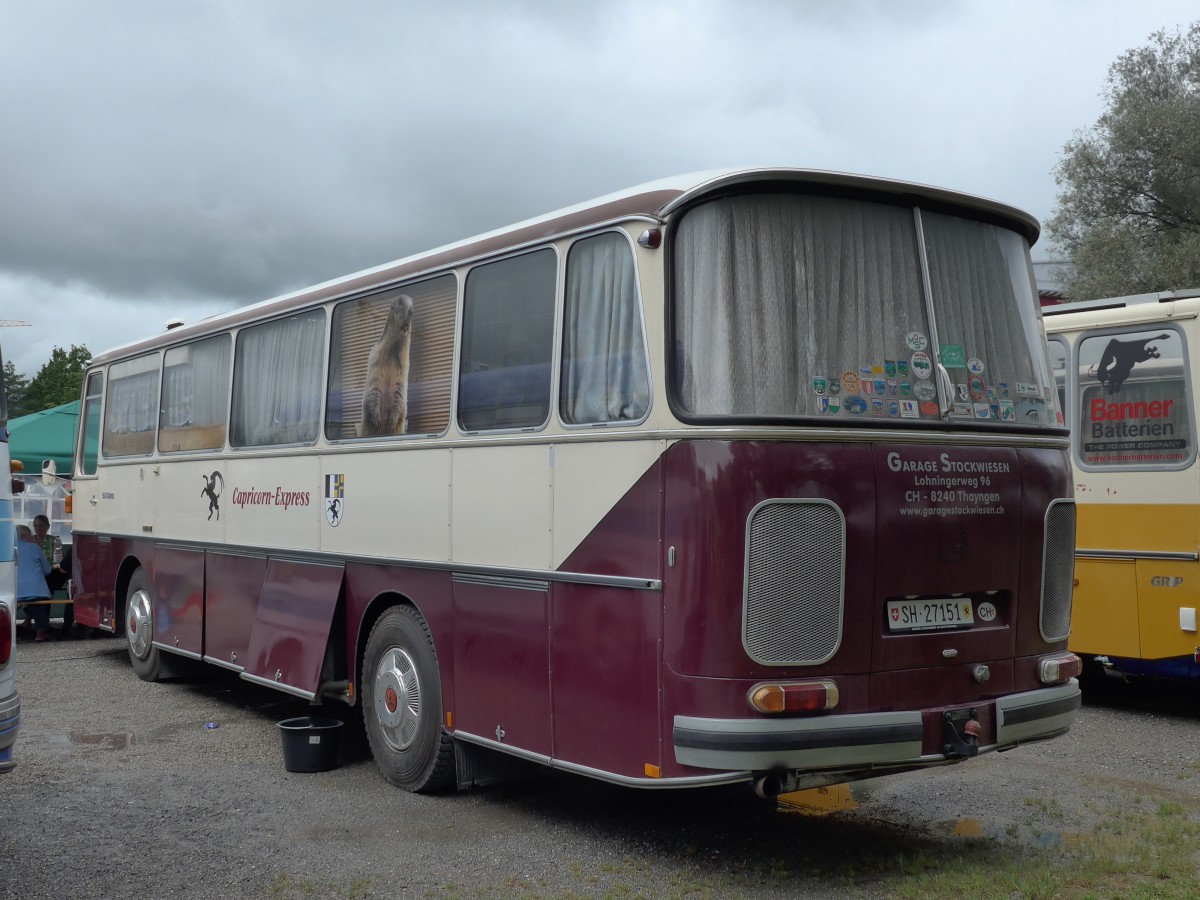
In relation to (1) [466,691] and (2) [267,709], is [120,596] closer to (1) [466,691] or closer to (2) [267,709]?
(2) [267,709]

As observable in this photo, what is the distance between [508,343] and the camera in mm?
7039

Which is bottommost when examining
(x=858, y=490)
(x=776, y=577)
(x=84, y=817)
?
(x=84, y=817)

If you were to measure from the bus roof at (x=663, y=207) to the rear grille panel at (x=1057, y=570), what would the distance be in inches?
60.7

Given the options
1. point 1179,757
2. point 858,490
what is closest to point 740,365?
point 858,490

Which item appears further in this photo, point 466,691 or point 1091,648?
point 1091,648

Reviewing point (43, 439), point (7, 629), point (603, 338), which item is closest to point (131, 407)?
point (43, 439)

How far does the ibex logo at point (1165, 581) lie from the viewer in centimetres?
981

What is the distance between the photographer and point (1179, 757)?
8.74 meters

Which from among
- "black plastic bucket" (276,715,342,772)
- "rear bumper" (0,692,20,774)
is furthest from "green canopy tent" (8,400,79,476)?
"rear bumper" (0,692,20,774)

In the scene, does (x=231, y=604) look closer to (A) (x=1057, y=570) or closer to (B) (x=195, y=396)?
(B) (x=195, y=396)

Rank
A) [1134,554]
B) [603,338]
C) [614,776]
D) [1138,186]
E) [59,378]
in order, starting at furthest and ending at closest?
[59,378] < [1138,186] < [1134,554] < [603,338] < [614,776]

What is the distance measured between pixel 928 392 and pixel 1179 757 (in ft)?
13.5

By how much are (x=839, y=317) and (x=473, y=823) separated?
132 inches

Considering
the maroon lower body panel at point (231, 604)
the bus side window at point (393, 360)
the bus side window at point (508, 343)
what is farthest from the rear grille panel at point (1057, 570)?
the maroon lower body panel at point (231, 604)
